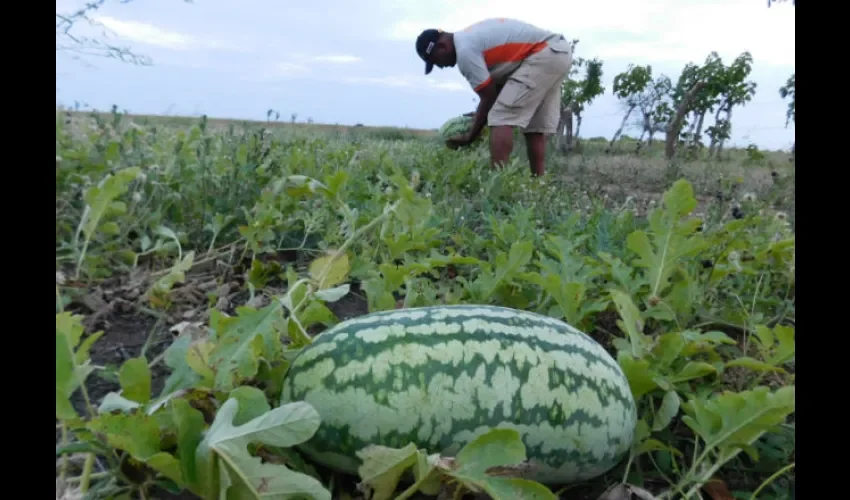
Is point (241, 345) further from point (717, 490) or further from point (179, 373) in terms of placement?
point (717, 490)

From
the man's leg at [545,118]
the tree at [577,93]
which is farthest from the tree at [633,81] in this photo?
the man's leg at [545,118]

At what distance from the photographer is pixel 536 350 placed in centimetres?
150

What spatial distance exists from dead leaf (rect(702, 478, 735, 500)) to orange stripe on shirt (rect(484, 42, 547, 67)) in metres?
6.68

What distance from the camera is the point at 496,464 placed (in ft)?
3.90

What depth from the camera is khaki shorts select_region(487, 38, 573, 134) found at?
23.6 ft

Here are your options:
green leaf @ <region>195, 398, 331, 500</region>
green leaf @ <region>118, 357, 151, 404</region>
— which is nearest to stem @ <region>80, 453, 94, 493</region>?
green leaf @ <region>118, 357, 151, 404</region>

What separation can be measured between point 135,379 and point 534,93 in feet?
22.2

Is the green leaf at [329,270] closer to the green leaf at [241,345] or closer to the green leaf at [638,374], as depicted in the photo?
the green leaf at [241,345]

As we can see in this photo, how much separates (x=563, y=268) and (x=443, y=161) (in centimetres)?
352

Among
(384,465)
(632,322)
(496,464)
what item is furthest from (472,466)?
(632,322)

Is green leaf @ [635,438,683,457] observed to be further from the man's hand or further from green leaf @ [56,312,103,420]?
the man's hand

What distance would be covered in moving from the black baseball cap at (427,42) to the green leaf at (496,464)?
7.52m
